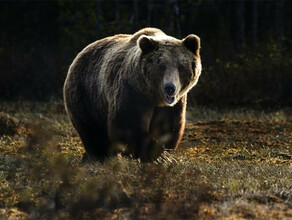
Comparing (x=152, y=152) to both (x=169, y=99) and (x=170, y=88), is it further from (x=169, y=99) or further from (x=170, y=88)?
(x=170, y=88)

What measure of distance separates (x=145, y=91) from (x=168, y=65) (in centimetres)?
38

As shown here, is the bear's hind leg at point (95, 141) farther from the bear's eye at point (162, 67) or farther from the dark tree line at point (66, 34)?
the dark tree line at point (66, 34)

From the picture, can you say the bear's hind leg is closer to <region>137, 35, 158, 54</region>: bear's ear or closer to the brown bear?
the brown bear

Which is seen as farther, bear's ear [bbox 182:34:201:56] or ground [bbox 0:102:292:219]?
bear's ear [bbox 182:34:201:56]

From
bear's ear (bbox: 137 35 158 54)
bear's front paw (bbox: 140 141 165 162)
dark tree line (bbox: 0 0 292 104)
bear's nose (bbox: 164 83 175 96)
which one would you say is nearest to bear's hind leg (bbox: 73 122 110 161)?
bear's front paw (bbox: 140 141 165 162)

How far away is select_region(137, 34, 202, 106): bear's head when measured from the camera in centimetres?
520

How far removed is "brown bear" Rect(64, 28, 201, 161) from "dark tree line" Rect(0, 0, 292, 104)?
600 cm

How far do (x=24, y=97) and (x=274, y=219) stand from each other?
10802 millimetres

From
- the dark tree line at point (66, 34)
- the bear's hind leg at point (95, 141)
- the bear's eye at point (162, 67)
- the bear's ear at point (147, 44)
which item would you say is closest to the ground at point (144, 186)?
the bear's hind leg at point (95, 141)

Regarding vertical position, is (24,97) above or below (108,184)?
below

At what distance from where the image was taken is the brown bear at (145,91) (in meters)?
5.31

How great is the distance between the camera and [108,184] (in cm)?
440

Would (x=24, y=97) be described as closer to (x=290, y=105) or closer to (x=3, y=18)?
(x=290, y=105)

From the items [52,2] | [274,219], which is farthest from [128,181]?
[52,2]
